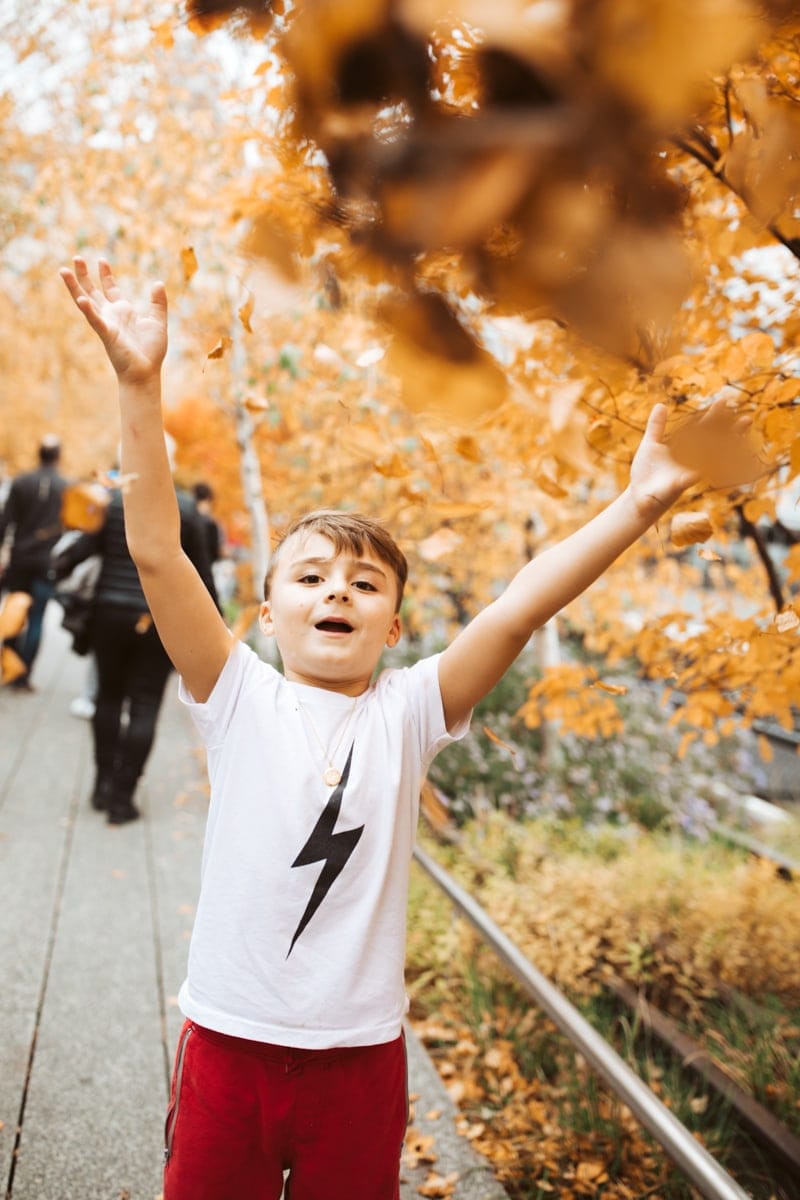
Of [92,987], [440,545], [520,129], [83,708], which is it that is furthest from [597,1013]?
[83,708]

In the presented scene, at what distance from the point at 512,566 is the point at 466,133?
5.94m

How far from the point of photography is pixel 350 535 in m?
1.69

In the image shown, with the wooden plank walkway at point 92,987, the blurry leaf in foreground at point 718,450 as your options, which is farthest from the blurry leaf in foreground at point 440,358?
the wooden plank walkway at point 92,987

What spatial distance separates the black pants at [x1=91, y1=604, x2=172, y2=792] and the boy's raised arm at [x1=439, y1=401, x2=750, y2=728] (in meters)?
3.47

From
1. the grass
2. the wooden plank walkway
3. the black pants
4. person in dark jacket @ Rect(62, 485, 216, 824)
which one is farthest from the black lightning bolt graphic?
the black pants

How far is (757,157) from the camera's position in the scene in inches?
57.8

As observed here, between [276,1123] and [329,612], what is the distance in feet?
2.64

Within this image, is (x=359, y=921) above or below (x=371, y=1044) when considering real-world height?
above

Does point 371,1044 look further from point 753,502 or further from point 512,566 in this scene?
point 512,566

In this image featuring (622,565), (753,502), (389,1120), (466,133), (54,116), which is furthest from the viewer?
(54,116)

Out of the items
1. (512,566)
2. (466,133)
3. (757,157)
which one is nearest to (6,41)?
(512,566)

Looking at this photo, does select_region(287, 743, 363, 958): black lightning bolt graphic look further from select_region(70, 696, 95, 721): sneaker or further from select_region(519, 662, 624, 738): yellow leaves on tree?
select_region(70, 696, 95, 721): sneaker

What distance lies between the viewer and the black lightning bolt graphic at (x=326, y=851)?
1.52m

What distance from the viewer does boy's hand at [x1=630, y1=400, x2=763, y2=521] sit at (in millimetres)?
1199
